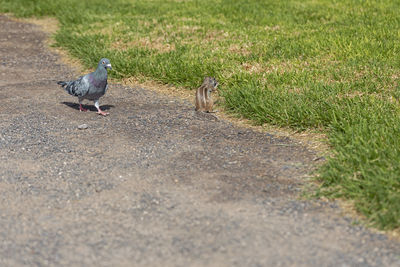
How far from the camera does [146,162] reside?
5770 mm

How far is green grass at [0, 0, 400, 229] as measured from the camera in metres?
5.20

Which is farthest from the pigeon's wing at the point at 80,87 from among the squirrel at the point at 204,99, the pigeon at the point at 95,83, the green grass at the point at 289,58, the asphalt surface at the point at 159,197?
the green grass at the point at 289,58

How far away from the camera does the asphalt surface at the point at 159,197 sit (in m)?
4.10

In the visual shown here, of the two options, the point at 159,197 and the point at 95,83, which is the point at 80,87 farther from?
the point at 159,197

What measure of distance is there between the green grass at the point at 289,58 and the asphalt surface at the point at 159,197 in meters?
0.43

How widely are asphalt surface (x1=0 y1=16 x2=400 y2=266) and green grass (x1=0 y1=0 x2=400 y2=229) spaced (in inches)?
17.0

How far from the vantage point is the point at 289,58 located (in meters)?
8.97

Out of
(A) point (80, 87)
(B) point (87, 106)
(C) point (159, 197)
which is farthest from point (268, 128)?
(B) point (87, 106)

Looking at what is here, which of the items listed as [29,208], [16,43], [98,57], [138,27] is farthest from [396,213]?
[16,43]

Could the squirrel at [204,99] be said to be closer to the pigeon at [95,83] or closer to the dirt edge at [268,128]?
the dirt edge at [268,128]

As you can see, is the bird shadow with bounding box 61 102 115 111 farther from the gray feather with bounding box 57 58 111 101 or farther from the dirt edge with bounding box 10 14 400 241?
the dirt edge with bounding box 10 14 400 241

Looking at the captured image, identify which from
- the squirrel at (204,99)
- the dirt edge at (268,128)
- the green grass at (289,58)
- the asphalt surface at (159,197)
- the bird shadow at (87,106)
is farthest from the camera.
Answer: the bird shadow at (87,106)

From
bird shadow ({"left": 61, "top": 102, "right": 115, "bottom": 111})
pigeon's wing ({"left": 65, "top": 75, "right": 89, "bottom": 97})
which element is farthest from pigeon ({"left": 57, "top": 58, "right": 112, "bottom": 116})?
bird shadow ({"left": 61, "top": 102, "right": 115, "bottom": 111})

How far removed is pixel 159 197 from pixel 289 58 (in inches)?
186
